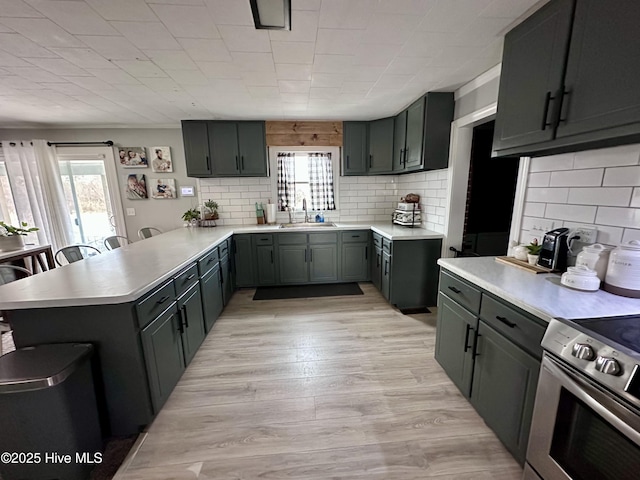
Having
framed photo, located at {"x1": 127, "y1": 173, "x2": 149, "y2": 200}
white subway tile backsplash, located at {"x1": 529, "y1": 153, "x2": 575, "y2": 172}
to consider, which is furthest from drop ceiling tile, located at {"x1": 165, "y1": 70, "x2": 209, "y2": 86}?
white subway tile backsplash, located at {"x1": 529, "y1": 153, "x2": 575, "y2": 172}

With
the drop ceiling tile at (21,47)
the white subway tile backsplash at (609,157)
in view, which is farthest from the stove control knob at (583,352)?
the drop ceiling tile at (21,47)

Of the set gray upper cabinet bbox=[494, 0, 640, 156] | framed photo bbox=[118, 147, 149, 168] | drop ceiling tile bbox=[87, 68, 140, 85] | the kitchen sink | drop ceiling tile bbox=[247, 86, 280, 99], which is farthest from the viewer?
framed photo bbox=[118, 147, 149, 168]

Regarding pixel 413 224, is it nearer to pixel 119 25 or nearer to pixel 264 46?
pixel 264 46

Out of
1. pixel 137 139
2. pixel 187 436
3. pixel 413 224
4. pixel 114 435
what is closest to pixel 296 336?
pixel 187 436

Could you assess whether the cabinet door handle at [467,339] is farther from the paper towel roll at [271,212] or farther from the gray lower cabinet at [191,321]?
the paper towel roll at [271,212]

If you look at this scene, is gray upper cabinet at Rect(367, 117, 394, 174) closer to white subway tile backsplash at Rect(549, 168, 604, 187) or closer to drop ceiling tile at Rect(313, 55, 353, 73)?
drop ceiling tile at Rect(313, 55, 353, 73)

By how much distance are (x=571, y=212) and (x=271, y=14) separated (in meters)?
2.12

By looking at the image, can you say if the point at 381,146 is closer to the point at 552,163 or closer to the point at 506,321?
the point at 552,163

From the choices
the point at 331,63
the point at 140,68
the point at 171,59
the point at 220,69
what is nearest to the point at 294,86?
the point at 331,63

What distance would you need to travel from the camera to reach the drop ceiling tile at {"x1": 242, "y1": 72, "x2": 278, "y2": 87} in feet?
7.33

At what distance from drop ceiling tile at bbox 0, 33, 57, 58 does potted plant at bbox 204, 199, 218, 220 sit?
2.25 m

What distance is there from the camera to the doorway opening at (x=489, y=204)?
3161 mm

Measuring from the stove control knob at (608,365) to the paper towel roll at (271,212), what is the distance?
12.0 ft

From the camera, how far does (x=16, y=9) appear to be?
4.60 feet
